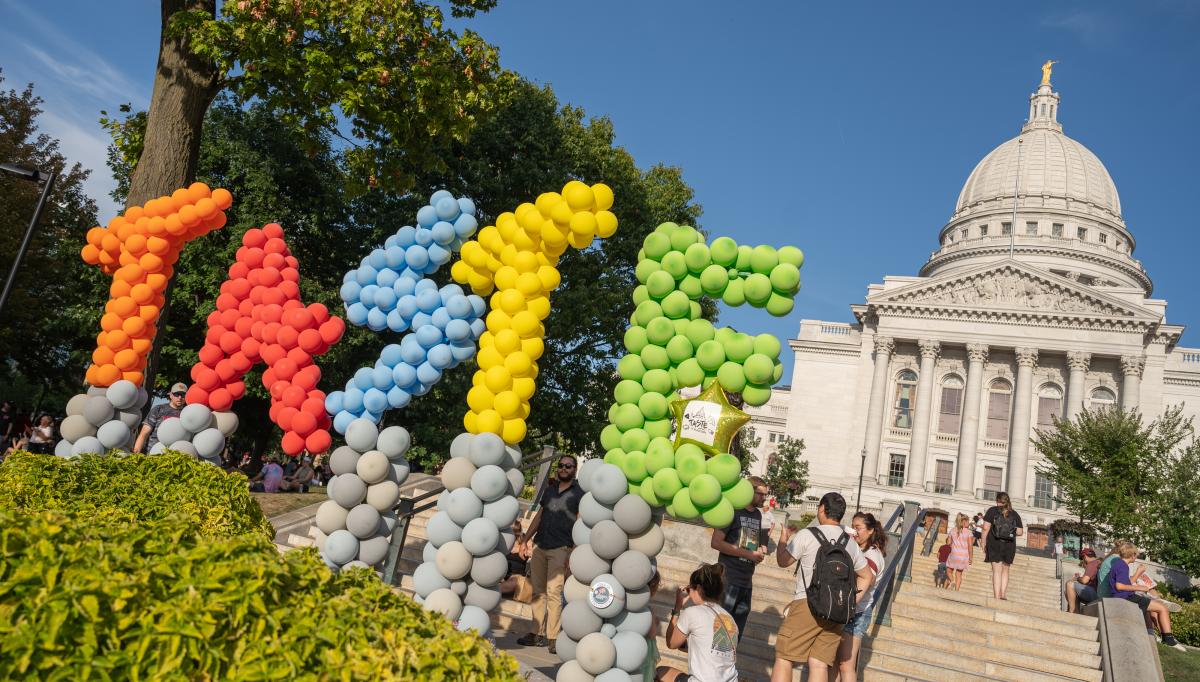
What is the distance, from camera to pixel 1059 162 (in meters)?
66.0

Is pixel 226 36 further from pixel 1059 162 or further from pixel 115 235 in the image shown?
pixel 1059 162

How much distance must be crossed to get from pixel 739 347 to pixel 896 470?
1805 inches

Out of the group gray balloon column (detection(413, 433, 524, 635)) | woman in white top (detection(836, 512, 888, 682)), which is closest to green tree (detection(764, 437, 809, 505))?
woman in white top (detection(836, 512, 888, 682))

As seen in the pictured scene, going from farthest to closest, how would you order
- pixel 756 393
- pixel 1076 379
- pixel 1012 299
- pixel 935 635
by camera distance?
pixel 1012 299, pixel 1076 379, pixel 935 635, pixel 756 393

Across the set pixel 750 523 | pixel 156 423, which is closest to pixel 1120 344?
pixel 750 523

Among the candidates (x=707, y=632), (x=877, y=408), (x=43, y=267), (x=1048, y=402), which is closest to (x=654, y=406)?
(x=707, y=632)

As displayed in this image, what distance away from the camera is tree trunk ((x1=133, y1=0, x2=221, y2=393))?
34.8 feet

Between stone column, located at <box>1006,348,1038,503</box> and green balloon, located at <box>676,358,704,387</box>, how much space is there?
4371cm

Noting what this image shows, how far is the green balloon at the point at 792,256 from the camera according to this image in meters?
6.21

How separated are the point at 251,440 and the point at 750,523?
2100 centimetres

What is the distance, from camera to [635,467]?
19.9 feet

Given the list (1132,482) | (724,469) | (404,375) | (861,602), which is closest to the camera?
(724,469)

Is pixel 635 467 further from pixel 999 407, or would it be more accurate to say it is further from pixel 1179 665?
pixel 999 407

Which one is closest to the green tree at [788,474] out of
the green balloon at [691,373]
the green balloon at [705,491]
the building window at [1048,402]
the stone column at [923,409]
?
the stone column at [923,409]
